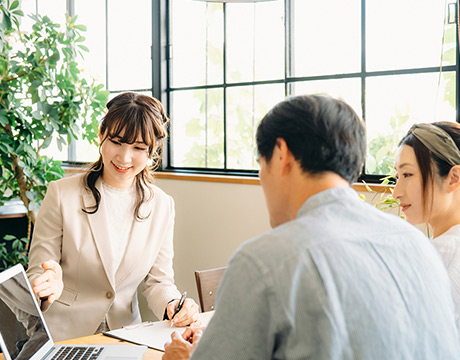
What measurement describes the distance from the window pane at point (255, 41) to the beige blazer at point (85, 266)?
57.8 inches

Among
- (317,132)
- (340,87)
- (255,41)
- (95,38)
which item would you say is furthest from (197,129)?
(317,132)

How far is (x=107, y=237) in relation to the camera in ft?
6.58

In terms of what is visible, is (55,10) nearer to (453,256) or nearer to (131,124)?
(131,124)

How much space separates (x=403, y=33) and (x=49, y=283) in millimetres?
1944

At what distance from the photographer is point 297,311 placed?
29.5 inches

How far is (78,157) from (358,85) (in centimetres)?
Answer: 283

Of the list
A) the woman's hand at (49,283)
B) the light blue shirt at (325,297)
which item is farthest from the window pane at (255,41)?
the light blue shirt at (325,297)

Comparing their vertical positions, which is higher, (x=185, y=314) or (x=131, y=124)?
(x=131, y=124)

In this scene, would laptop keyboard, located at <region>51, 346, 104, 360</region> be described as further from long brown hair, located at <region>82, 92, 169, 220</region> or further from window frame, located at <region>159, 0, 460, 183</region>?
window frame, located at <region>159, 0, 460, 183</region>

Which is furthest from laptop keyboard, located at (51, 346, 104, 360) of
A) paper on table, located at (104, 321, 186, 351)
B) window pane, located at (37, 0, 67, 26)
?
window pane, located at (37, 0, 67, 26)


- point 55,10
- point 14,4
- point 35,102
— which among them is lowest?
point 35,102

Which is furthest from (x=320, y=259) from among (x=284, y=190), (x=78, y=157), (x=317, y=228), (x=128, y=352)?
(x=78, y=157)

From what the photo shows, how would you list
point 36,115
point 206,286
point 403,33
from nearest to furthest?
point 206,286 → point 403,33 → point 36,115

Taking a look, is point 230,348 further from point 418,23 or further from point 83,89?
point 83,89
